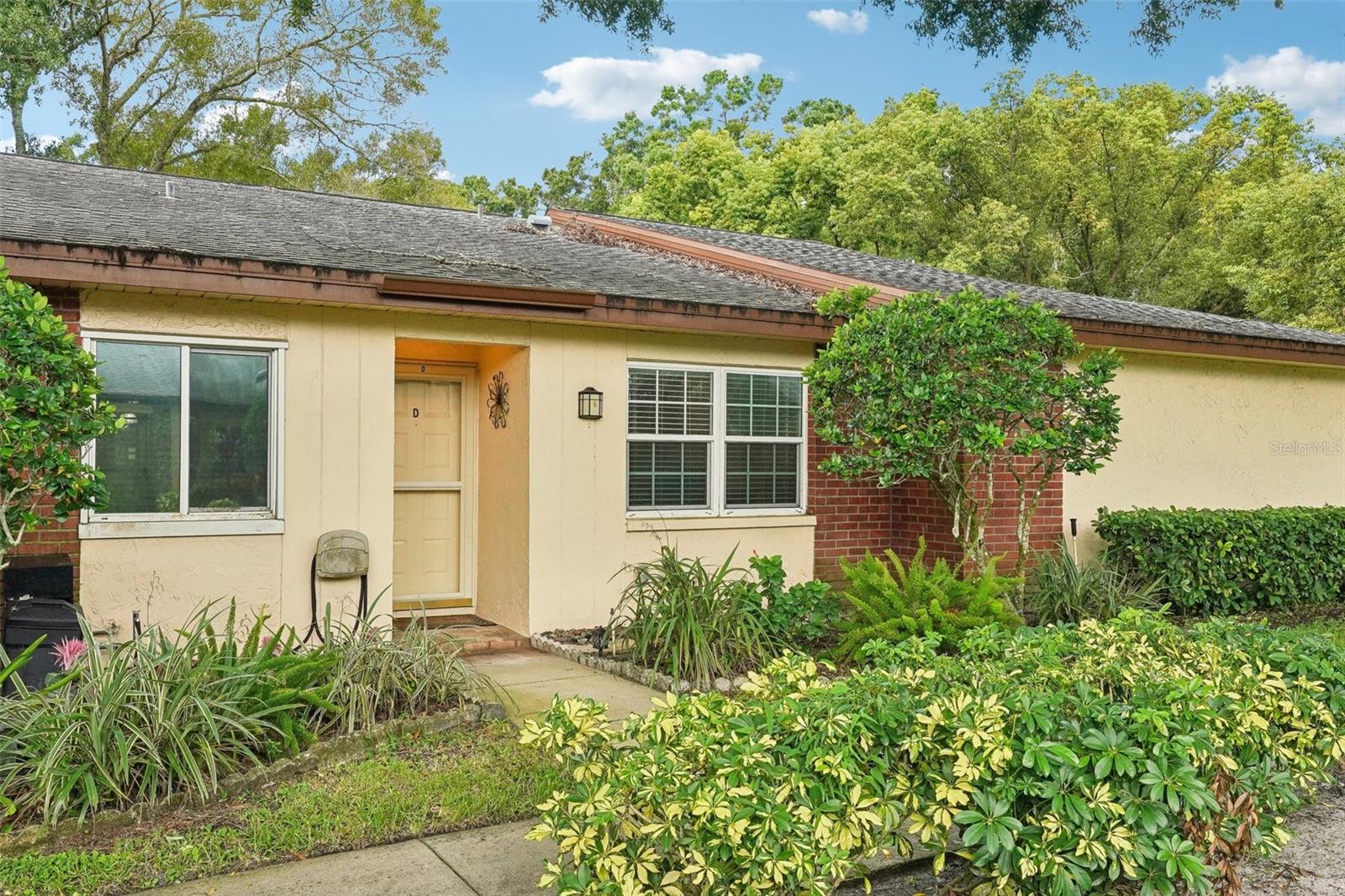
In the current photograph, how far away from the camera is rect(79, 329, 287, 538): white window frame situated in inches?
265

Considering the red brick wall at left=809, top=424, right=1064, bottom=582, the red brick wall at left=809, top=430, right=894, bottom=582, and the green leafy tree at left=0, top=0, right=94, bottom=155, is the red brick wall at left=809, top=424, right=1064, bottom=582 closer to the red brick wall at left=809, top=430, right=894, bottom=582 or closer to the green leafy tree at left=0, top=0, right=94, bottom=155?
the red brick wall at left=809, top=430, right=894, bottom=582

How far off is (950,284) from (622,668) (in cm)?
736

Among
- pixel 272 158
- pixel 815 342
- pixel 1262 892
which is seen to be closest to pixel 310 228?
pixel 815 342

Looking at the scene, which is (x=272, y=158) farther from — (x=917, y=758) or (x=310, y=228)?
(x=917, y=758)

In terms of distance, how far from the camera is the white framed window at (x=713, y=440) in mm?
8836

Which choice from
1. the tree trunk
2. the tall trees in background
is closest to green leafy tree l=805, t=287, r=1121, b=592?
the tall trees in background

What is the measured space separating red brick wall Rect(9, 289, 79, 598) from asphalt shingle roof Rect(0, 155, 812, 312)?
0.38 m

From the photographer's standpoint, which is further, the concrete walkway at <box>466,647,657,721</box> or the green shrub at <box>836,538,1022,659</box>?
the green shrub at <box>836,538,1022,659</box>

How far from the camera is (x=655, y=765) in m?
3.20

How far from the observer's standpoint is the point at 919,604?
23.8 ft

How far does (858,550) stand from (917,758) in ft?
22.0

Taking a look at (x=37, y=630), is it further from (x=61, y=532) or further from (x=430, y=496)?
(x=430, y=496)

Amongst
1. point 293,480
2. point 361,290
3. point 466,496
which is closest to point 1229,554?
point 466,496

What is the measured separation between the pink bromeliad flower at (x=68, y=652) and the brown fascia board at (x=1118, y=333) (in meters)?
6.60
